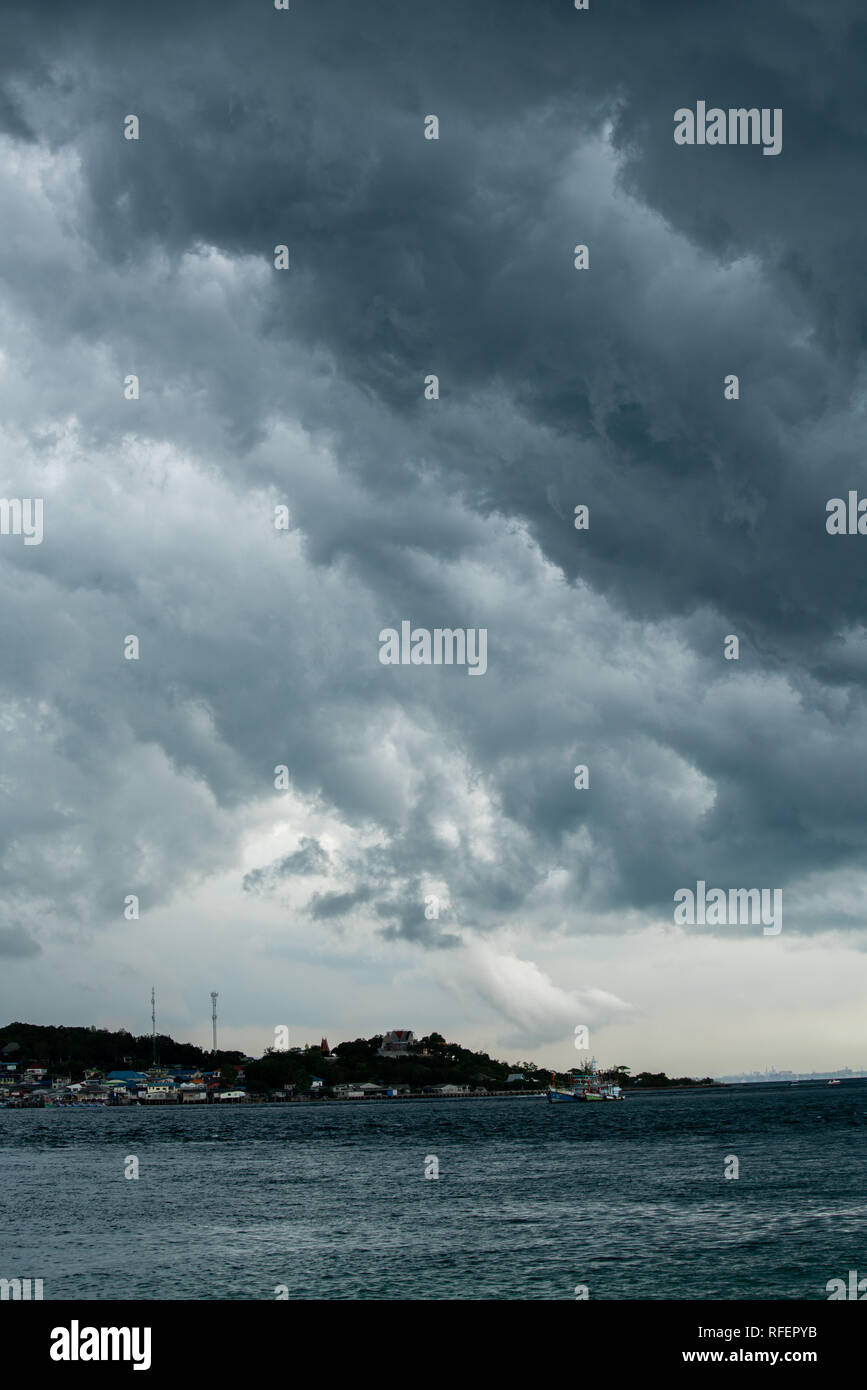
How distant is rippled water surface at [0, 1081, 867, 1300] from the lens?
4381cm

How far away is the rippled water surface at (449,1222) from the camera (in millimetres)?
43812

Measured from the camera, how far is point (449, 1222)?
58969 millimetres

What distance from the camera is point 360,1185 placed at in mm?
79500

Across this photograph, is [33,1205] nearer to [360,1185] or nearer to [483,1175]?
[360,1185]
